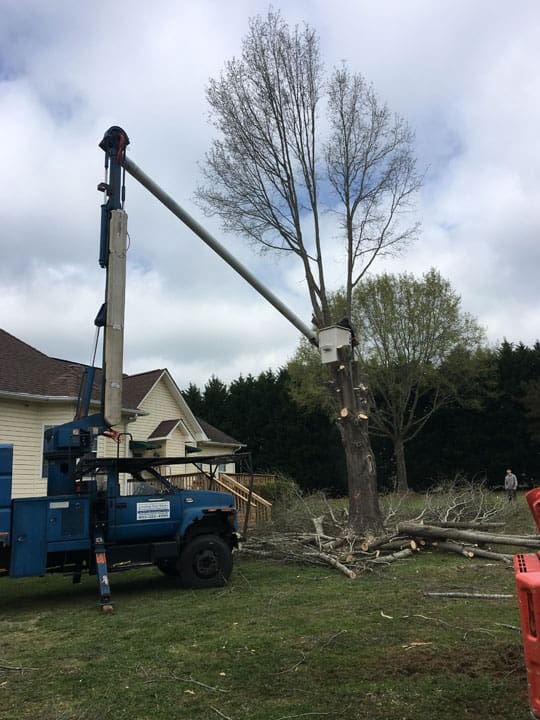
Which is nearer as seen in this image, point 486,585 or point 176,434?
point 486,585

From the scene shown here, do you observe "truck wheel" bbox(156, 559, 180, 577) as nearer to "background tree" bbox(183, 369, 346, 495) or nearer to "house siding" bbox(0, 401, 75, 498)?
"house siding" bbox(0, 401, 75, 498)

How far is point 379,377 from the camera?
33.0 m

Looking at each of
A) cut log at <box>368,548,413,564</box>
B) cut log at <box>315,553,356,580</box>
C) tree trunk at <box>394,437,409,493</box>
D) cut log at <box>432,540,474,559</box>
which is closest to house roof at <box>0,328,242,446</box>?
cut log at <box>315,553,356,580</box>

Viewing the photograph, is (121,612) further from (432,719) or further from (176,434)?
(176,434)

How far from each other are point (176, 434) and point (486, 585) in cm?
1644

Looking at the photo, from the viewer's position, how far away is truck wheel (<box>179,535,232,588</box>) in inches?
360

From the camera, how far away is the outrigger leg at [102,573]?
7.90 metres

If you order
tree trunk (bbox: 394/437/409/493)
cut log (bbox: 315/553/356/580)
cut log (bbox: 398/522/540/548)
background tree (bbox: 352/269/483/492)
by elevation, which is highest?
background tree (bbox: 352/269/483/492)

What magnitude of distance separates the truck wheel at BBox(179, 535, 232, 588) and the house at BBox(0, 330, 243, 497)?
204 inches

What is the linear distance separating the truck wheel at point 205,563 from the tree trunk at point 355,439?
3.86 m

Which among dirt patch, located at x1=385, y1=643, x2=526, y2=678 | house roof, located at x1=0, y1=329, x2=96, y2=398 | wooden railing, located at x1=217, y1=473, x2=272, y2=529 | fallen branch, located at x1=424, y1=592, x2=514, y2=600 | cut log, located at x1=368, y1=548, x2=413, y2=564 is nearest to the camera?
dirt patch, located at x1=385, y1=643, x2=526, y2=678

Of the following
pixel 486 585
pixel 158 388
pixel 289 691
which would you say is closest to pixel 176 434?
pixel 158 388

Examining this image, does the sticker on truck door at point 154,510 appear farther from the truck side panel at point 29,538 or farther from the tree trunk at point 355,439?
the tree trunk at point 355,439

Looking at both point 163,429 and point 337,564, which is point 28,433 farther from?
point 337,564
